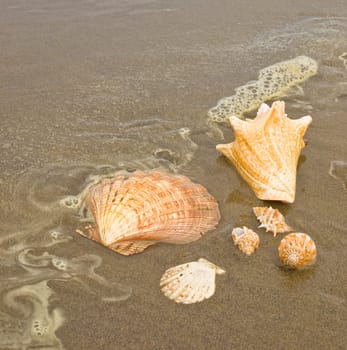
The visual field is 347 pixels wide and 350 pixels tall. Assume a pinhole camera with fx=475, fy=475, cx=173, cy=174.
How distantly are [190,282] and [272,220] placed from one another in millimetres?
785

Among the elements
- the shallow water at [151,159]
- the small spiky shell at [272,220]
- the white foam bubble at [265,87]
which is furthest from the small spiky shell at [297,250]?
the white foam bubble at [265,87]

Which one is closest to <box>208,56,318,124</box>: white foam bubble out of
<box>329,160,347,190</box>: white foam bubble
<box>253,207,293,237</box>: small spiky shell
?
<box>329,160,347,190</box>: white foam bubble

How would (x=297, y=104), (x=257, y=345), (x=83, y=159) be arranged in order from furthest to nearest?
(x=297, y=104) → (x=83, y=159) → (x=257, y=345)

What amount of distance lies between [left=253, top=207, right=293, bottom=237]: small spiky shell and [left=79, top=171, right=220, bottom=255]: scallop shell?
0.31m

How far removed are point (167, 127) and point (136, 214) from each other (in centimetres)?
139

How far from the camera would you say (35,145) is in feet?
13.7

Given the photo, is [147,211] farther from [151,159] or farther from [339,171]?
[339,171]

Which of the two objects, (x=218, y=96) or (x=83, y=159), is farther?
(x=218, y=96)

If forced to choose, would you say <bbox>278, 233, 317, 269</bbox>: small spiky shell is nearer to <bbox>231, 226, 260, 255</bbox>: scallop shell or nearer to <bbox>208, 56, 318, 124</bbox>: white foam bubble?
<bbox>231, 226, 260, 255</bbox>: scallop shell

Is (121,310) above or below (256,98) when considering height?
below

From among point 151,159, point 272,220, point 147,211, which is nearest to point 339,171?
point 272,220

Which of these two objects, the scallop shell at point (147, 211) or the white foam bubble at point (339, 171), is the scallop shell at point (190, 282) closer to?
the scallop shell at point (147, 211)

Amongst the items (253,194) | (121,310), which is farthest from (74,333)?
(253,194)

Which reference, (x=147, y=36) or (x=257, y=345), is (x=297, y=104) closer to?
(x=147, y=36)
